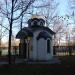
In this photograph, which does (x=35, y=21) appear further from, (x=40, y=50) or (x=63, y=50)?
(x=63, y=50)

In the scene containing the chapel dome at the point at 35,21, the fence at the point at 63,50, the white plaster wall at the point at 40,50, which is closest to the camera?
the white plaster wall at the point at 40,50

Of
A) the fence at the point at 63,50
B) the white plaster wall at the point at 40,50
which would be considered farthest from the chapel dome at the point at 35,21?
the fence at the point at 63,50

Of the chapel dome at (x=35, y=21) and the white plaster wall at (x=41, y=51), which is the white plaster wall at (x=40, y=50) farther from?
the chapel dome at (x=35, y=21)

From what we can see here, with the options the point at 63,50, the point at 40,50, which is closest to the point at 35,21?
the point at 40,50

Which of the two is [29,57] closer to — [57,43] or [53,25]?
[53,25]

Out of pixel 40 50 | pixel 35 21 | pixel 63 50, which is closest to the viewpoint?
pixel 40 50

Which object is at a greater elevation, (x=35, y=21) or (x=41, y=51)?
(x=35, y=21)

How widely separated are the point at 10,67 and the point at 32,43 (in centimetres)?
1016

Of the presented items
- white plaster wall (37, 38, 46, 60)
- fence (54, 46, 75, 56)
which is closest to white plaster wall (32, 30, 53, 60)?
white plaster wall (37, 38, 46, 60)

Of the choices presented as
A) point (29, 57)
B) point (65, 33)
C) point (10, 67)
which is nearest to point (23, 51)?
point (29, 57)

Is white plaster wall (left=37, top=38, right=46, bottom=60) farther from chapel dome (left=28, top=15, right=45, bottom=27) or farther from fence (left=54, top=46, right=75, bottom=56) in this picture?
fence (left=54, top=46, right=75, bottom=56)

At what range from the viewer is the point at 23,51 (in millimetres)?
40938

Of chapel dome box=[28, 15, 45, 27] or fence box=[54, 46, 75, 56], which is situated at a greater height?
chapel dome box=[28, 15, 45, 27]

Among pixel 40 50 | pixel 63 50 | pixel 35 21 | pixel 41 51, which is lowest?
pixel 63 50
